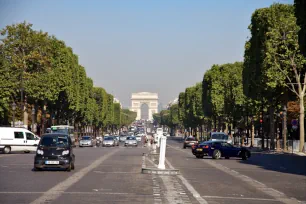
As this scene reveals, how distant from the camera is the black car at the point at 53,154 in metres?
30.2

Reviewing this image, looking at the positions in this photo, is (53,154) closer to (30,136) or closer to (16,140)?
(16,140)

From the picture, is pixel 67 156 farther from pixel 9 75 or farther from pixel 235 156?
pixel 9 75

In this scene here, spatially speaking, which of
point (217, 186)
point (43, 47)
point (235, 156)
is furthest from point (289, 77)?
point (217, 186)

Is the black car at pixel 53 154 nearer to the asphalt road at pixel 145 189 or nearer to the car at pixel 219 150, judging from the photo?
the asphalt road at pixel 145 189


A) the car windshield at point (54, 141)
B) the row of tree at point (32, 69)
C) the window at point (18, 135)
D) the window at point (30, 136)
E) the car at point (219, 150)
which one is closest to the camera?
the car windshield at point (54, 141)

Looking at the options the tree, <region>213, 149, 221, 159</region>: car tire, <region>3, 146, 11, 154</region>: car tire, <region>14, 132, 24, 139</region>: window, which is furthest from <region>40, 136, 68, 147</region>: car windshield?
the tree

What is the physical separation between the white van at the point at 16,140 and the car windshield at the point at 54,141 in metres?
26.4

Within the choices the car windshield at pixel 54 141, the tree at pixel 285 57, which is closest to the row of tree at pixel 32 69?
the tree at pixel 285 57

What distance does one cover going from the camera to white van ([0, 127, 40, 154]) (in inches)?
2237

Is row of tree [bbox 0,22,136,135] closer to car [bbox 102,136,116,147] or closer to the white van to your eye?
car [bbox 102,136,116,147]

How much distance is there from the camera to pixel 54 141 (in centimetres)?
3125

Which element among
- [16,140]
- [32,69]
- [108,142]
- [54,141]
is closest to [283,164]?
[54,141]

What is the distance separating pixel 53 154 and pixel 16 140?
2791 centimetres

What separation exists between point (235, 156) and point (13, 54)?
3780 centimetres
